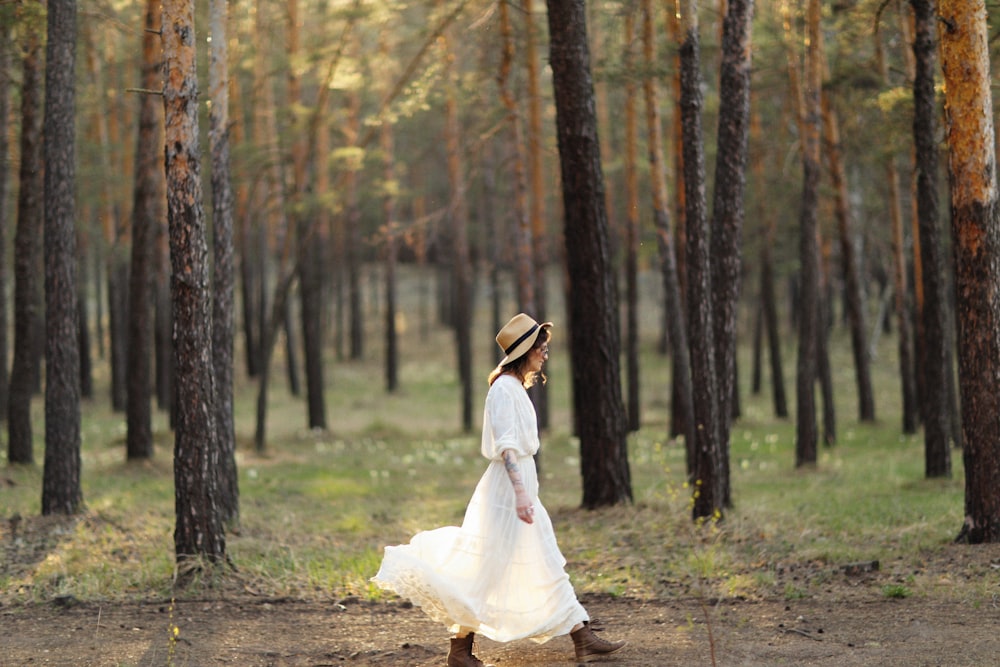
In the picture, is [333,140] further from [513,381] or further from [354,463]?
[513,381]

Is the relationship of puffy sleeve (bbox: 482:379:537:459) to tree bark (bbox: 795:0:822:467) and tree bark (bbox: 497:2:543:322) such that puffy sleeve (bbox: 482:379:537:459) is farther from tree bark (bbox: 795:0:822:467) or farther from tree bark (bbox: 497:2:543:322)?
tree bark (bbox: 795:0:822:467)

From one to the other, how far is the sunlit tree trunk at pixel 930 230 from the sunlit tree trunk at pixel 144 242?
1094 cm

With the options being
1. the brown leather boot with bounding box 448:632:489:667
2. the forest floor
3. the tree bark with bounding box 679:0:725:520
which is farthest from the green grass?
the brown leather boot with bounding box 448:632:489:667

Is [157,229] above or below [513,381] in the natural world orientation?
above

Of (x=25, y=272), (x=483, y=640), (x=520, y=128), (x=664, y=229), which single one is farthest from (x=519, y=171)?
(x=483, y=640)

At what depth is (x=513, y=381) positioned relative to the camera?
636 centimetres

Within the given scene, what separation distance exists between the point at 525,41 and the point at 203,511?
11835 millimetres

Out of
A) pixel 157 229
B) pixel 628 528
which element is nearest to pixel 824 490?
pixel 628 528

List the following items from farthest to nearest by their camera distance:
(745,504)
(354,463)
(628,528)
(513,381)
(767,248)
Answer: (767,248), (354,463), (745,504), (628,528), (513,381)

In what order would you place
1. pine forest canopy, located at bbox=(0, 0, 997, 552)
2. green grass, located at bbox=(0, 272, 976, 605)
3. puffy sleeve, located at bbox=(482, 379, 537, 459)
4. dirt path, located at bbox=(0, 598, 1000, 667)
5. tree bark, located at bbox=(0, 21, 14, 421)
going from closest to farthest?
puffy sleeve, located at bbox=(482, 379, 537, 459) < dirt path, located at bbox=(0, 598, 1000, 667) < green grass, located at bbox=(0, 272, 976, 605) < pine forest canopy, located at bbox=(0, 0, 997, 552) < tree bark, located at bbox=(0, 21, 14, 421)

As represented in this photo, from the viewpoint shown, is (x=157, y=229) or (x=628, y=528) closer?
(x=628, y=528)

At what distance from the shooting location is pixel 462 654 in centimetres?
638

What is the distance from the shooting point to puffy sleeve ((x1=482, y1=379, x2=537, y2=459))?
20.4 feet

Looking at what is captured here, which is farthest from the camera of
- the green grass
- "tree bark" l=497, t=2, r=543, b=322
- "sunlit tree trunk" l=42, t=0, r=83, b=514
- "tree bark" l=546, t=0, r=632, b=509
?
"tree bark" l=497, t=2, r=543, b=322
